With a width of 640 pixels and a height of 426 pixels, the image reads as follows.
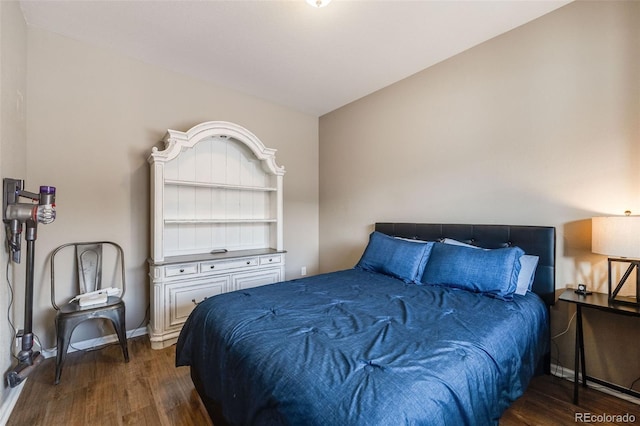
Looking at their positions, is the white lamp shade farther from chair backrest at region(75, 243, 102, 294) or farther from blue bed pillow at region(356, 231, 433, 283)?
chair backrest at region(75, 243, 102, 294)

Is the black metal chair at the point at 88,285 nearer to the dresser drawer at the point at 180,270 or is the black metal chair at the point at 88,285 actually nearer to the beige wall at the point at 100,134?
the beige wall at the point at 100,134

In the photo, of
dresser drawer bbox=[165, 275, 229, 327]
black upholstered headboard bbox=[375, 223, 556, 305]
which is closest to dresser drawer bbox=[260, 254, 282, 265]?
dresser drawer bbox=[165, 275, 229, 327]

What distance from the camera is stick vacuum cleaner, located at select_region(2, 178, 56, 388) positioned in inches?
65.4

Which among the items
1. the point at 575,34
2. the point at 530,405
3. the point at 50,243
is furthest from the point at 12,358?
the point at 575,34

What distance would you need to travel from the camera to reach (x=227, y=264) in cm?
281

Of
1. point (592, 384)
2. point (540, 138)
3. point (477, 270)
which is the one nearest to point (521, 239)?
point (477, 270)

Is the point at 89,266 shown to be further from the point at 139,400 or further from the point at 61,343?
the point at 139,400

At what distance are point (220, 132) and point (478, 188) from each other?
254 centimetres

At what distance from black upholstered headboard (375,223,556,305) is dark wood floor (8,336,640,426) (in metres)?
0.62

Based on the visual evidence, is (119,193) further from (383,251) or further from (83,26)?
(383,251)

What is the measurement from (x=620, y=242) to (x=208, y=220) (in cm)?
318

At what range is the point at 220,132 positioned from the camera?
282 cm

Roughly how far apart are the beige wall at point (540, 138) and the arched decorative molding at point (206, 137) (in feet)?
4.65

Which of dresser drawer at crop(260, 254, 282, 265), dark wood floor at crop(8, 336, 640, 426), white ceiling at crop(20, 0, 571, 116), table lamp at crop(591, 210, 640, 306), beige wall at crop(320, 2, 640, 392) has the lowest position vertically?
dark wood floor at crop(8, 336, 640, 426)
